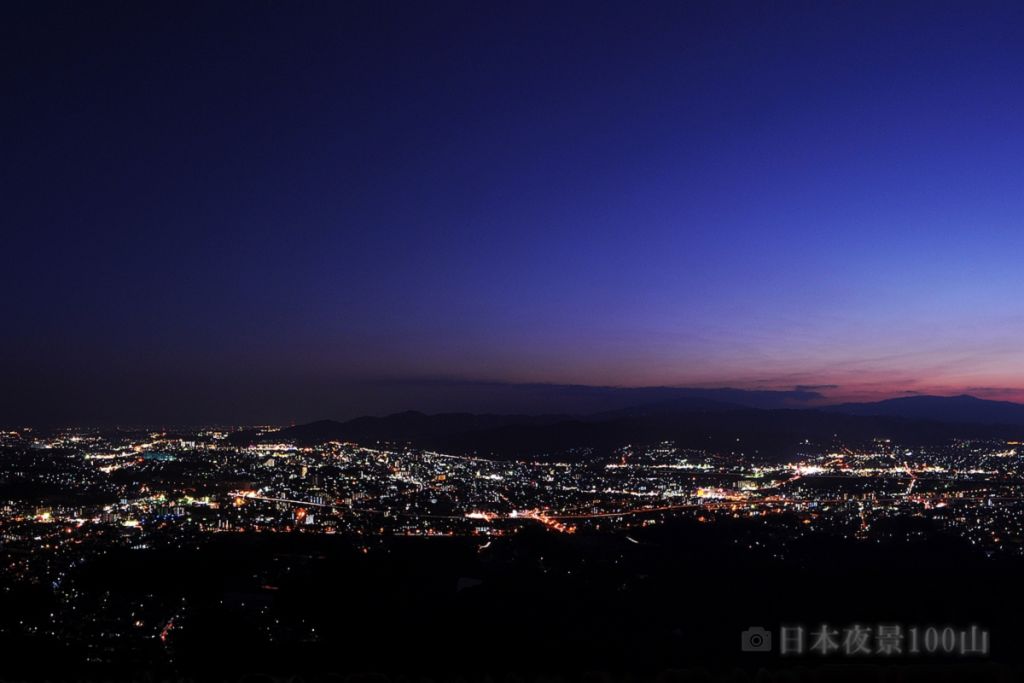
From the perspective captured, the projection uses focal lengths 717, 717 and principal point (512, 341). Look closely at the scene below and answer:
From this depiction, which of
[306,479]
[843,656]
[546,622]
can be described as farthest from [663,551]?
[306,479]

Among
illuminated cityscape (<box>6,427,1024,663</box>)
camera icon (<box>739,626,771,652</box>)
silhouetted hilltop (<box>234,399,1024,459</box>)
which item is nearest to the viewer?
camera icon (<box>739,626,771,652</box>)

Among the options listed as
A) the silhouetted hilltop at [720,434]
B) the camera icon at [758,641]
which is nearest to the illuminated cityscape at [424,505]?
the silhouetted hilltop at [720,434]

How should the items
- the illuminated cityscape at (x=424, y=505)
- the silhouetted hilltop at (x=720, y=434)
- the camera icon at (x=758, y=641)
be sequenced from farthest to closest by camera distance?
1. the silhouetted hilltop at (x=720, y=434)
2. the illuminated cityscape at (x=424, y=505)
3. the camera icon at (x=758, y=641)

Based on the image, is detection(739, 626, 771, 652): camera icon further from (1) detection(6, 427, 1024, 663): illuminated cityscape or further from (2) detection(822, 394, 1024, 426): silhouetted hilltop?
(2) detection(822, 394, 1024, 426): silhouetted hilltop

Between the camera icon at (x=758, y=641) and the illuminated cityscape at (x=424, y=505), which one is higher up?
the camera icon at (x=758, y=641)

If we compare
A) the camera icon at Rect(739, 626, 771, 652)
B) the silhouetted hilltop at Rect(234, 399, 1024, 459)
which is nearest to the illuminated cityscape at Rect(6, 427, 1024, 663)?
the silhouetted hilltop at Rect(234, 399, 1024, 459)

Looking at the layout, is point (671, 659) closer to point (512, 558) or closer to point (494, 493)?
point (512, 558)

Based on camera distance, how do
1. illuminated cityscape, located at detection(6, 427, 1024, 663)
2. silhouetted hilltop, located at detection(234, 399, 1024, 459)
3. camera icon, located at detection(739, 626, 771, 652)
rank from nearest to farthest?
1. camera icon, located at detection(739, 626, 771, 652)
2. illuminated cityscape, located at detection(6, 427, 1024, 663)
3. silhouetted hilltop, located at detection(234, 399, 1024, 459)

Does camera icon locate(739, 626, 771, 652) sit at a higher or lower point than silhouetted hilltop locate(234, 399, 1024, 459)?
higher

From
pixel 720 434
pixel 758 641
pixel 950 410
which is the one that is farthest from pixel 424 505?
pixel 950 410

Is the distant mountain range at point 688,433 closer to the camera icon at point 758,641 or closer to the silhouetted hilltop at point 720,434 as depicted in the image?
the silhouetted hilltop at point 720,434

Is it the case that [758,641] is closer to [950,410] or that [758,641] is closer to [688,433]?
[688,433]
